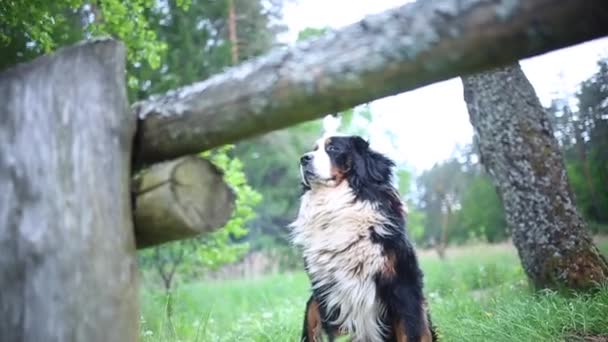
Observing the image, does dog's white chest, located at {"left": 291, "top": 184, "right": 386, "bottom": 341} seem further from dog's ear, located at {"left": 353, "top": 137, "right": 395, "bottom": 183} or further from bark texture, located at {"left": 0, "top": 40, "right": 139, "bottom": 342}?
bark texture, located at {"left": 0, "top": 40, "right": 139, "bottom": 342}

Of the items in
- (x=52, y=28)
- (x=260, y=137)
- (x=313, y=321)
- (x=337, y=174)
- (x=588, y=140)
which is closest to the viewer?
(x=260, y=137)

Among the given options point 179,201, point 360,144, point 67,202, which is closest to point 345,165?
point 360,144

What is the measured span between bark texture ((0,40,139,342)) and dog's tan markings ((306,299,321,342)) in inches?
A: 84.2

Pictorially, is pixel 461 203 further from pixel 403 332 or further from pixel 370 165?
pixel 403 332

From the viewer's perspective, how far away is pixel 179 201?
1998 millimetres

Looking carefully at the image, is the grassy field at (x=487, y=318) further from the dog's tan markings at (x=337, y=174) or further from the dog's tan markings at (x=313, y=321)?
the dog's tan markings at (x=337, y=174)

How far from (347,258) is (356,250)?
0.26 ft

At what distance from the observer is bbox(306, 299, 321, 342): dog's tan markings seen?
397 cm

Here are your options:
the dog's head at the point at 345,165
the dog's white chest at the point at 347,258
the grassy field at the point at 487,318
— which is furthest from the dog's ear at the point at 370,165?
the grassy field at the point at 487,318

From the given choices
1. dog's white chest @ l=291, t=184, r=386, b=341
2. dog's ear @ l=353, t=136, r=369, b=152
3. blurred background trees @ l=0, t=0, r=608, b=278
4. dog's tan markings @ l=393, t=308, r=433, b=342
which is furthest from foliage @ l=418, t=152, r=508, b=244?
dog's tan markings @ l=393, t=308, r=433, b=342

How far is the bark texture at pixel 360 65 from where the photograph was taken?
1.62 meters

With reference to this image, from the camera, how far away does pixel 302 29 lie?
13.1 metres

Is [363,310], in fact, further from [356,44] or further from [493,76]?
[493,76]

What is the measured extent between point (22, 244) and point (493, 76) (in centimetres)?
438
